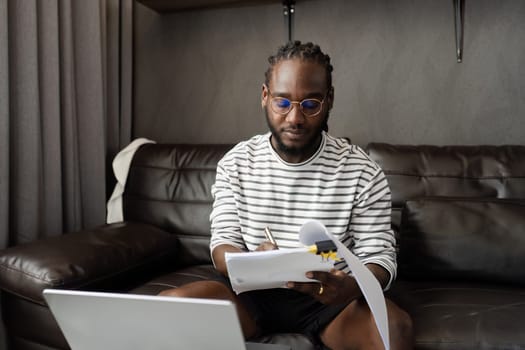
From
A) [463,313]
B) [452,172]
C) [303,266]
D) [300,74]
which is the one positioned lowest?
[463,313]

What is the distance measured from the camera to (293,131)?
3.82 feet

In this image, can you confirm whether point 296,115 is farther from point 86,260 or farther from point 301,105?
point 86,260

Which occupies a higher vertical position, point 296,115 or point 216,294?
point 296,115

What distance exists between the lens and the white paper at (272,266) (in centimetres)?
80

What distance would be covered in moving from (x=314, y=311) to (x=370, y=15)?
140 centimetres

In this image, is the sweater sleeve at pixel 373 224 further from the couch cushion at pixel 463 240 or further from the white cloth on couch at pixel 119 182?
the white cloth on couch at pixel 119 182

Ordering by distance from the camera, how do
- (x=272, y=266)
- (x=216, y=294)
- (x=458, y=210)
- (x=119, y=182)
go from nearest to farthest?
(x=272, y=266)
(x=216, y=294)
(x=458, y=210)
(x=119, y=182)

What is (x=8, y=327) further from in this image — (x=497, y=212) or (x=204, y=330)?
(x=497, y=212)

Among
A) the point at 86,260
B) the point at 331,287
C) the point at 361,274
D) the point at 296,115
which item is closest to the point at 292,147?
the point at 296,115

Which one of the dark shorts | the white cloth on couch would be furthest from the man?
the white cloth on couch

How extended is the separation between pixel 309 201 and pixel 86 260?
0.69m

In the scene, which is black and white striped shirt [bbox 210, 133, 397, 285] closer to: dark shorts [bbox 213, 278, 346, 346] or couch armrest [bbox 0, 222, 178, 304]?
dark shorts [bbox 213, 278, 346, 346]

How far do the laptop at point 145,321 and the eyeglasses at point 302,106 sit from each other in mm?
590

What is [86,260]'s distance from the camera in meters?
1.38
